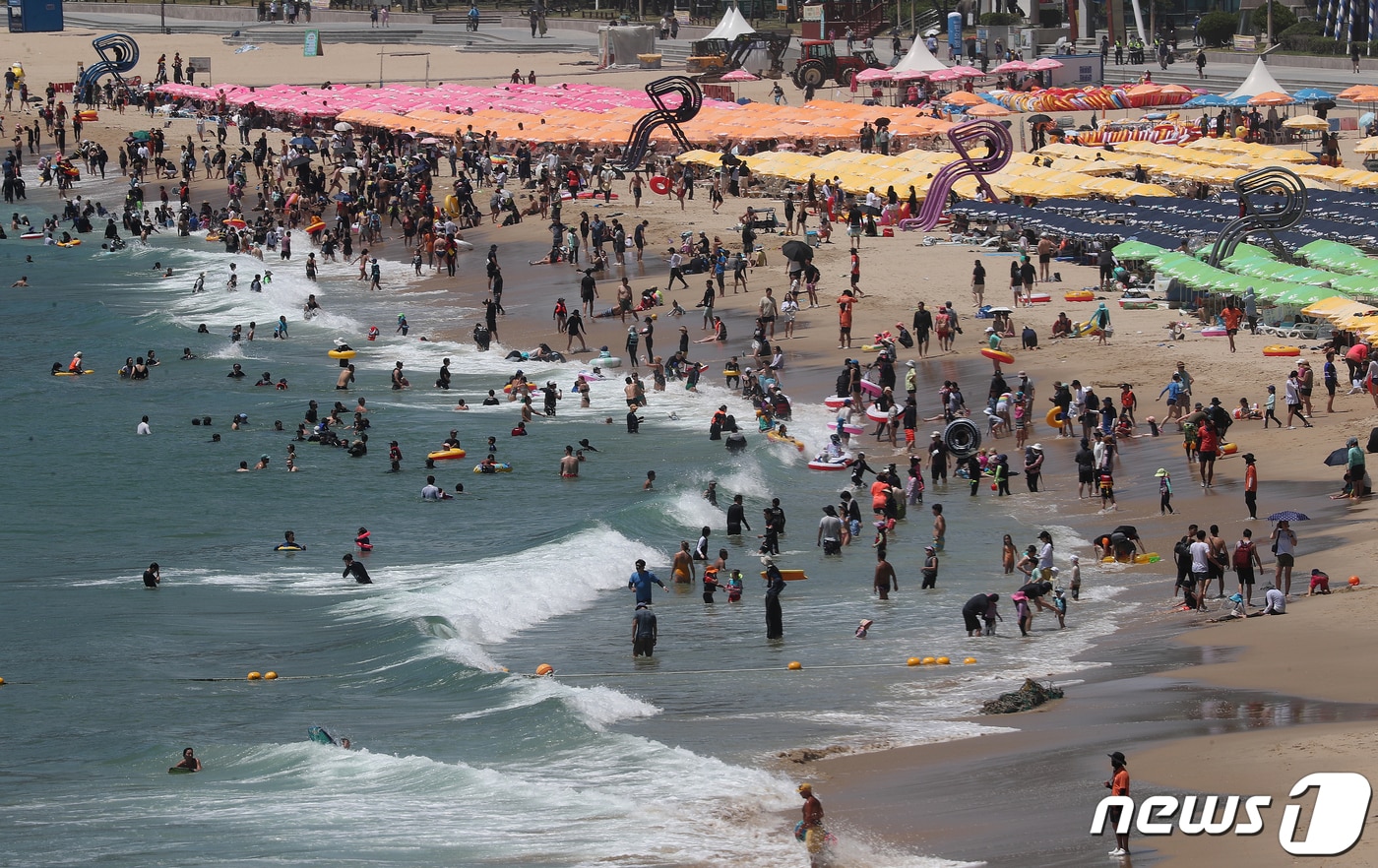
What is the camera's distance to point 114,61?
293ft

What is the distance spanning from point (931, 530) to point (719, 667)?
7250 mm

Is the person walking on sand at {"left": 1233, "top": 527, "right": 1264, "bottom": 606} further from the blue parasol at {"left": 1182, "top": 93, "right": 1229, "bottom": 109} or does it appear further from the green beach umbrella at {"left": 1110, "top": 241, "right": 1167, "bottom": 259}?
the blue parasol at {"left": 1182, "top": 93, "right": 1229, "bottom": 109}

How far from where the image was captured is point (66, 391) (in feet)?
142

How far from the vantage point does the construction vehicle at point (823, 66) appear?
8206cm

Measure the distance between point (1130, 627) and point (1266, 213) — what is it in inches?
978

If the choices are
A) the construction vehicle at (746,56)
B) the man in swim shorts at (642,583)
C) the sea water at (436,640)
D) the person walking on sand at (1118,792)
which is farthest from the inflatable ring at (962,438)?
the construction vehicle at (746,56)

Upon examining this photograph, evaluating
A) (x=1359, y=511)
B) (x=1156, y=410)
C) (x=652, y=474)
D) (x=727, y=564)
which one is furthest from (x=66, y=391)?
(x=1359, y=511)

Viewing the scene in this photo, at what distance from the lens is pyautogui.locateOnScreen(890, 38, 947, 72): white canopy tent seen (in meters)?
78.2

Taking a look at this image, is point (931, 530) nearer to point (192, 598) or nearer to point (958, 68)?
point (192, 598)

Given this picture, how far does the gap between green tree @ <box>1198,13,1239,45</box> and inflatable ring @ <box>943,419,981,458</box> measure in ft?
201

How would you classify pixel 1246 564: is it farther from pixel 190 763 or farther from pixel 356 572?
pixel 356 572

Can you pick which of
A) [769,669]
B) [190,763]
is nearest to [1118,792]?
[769,669]

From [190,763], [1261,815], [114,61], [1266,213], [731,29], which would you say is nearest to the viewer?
[1261,815]

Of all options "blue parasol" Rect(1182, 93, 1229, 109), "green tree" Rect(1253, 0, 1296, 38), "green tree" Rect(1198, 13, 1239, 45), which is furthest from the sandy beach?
"green tree" Rect(1253, 0, 1296, 38)
